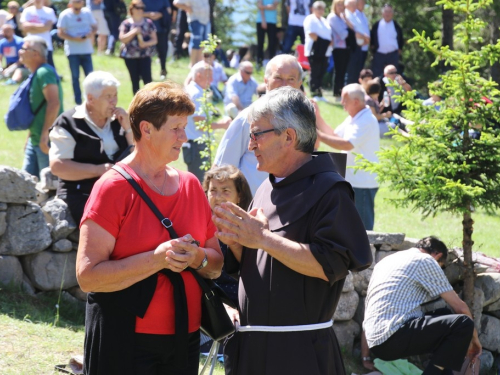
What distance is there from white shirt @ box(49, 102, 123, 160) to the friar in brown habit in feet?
9.07

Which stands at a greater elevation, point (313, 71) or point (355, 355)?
point (313, 71)

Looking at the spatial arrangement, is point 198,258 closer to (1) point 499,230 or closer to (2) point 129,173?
(2) point 129,173

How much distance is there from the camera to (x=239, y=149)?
5.45m

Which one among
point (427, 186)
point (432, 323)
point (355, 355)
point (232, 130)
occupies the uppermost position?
point (232, 130)

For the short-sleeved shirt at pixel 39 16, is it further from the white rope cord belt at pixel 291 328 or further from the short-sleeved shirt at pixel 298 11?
the white rope cord belt at pixel 291 328

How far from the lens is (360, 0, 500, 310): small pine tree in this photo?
20.7ft

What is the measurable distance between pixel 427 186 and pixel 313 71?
30.1ft

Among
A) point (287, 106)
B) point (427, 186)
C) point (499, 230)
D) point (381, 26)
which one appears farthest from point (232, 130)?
point (381, 26)

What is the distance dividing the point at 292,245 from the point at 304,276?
194 millimetres

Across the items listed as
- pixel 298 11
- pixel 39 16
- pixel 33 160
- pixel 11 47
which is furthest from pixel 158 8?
pixel 33 160

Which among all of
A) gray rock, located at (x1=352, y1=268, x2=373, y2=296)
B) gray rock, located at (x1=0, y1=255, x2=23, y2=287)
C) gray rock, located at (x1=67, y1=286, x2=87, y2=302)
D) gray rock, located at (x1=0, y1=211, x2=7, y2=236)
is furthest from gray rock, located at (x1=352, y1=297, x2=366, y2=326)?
gray rock, located at (x1=0, y1=211, x2=7, y2=236)

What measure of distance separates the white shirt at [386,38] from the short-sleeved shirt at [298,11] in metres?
1.72

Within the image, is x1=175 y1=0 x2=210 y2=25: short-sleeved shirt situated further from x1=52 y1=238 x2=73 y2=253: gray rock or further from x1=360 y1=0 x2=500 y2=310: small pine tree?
x1=52 y1=238 x2=73 y2=253: gray rock

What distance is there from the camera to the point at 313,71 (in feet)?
49.6
